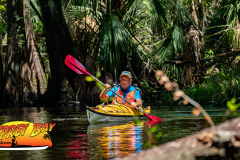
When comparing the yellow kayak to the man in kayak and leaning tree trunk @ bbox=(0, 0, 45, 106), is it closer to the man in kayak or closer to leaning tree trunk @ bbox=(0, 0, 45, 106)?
the man in kayak

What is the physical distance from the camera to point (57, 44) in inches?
624

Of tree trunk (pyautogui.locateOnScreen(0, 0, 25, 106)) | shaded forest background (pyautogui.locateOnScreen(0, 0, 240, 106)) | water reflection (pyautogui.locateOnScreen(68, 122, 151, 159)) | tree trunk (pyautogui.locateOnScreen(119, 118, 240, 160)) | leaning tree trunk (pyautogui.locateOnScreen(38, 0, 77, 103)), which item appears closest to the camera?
tree trunk (pyautogui.locateOnScreen(119, 118, 240, 160))

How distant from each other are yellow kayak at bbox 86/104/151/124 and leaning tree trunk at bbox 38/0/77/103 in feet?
24.5

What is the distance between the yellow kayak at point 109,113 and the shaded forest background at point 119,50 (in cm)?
427

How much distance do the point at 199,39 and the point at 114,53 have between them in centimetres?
392

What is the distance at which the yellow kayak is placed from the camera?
8.02 m

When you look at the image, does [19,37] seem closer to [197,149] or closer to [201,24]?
[201,24]

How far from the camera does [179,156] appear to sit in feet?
5.74

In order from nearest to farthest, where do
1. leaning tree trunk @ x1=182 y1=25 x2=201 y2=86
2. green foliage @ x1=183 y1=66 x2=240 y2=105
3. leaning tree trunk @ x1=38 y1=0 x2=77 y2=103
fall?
green foliage @ x1=183 y1=66 x2=240 y2=105 < leaning tree trunk @ x1=182 y1=25 x2=201 y2=86 < leaning tree trunk @ x1=38 y1=0 x2=77 y2=103

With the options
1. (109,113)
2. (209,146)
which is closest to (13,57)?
(109,113)

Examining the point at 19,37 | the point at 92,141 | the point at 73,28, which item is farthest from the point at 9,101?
the point at 92,141

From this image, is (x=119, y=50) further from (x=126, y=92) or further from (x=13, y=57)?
(x=13, y=57)

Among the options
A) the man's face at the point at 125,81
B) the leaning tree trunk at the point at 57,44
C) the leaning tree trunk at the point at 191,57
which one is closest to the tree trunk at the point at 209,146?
the man's face at the point at 125,81

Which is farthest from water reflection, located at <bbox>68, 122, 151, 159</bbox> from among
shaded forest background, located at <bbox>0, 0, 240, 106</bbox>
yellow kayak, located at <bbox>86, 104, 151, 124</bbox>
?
shaded forest background, located at <bbox>0, 0, 240, 106</bbox>
